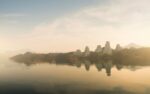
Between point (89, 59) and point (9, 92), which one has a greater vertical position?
point (89, 59)

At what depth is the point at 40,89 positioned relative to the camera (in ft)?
54.4

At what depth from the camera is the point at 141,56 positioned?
38.5 m

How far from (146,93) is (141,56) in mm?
24701

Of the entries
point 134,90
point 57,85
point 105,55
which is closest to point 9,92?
point 57,85

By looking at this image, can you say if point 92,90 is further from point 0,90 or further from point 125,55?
point 125,55

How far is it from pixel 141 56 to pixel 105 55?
583 centimetres

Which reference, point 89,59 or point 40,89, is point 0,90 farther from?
point 89,59

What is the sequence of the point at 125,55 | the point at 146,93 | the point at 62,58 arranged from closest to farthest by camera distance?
Result: the point at 146,93 → the point at 125,55 → the point at 62,58

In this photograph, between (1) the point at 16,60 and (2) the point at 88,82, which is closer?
(2) the point at 88,82

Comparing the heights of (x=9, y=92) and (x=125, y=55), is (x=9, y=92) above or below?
below

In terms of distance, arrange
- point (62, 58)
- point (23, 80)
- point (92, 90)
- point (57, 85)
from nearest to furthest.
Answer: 1. point (92, 90)
2. point (57, 85)
3. point (23, 80)
4. point (62, 58)

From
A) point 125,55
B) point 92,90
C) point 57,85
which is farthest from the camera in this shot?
point 125,55

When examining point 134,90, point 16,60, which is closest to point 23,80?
point 134,90

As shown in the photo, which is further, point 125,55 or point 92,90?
point 125,55
